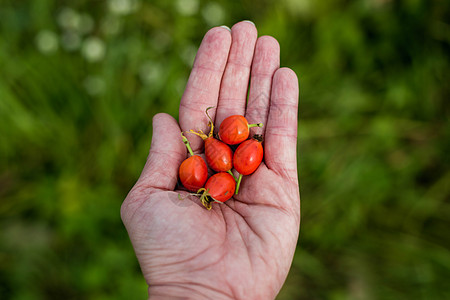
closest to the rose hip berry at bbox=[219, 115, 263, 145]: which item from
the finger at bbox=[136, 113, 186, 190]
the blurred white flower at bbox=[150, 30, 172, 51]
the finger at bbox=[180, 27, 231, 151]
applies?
the finger at bbox=[180, 27, 231, 151]

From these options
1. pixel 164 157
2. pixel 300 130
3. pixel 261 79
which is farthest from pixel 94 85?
pixel 300 130

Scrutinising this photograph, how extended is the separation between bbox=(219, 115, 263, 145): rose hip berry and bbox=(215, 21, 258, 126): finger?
0.36 metres

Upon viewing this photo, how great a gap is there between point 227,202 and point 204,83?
1265 millimetres

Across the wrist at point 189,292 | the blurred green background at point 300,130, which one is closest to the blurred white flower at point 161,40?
the blurred green background at point 300,130

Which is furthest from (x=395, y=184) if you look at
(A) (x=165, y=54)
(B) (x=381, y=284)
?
(A) (x=165, y=54)

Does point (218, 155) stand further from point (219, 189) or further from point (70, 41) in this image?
point (70, 41)

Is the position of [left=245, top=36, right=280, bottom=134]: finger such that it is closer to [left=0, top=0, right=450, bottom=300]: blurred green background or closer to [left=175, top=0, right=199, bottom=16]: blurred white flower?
[left=0, top=0, right=450, bottom=300]: blurred green background

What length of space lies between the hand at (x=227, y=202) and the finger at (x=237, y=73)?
0.03ft

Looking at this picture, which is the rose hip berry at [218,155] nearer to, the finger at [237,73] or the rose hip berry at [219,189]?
the rose hip berry at [219,189]

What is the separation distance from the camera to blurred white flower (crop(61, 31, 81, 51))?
15.7ft

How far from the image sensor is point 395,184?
4.55m

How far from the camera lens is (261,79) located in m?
3.61

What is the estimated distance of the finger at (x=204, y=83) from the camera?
348 cm

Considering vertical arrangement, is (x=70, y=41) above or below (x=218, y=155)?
above
